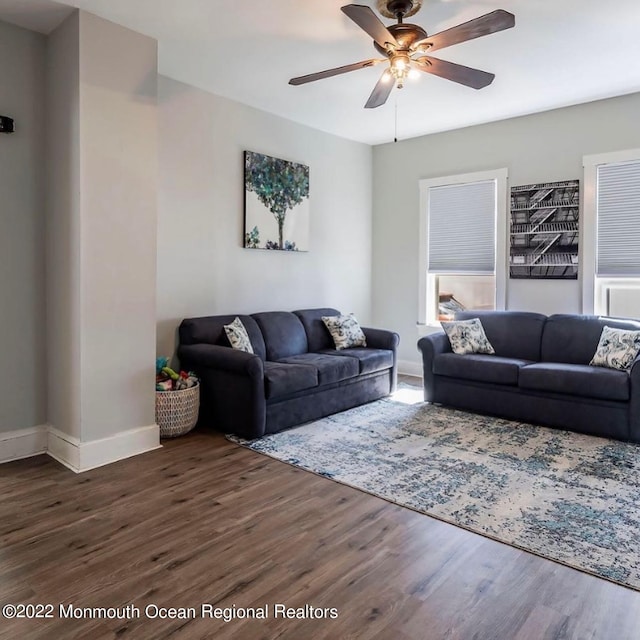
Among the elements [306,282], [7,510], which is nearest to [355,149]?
[306,282]

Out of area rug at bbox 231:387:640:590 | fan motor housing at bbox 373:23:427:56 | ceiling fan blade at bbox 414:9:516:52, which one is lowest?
area rug at bbox 231:387:640:590

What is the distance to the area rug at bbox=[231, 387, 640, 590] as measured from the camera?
2.42 m

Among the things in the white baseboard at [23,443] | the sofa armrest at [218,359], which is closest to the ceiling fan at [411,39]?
the sofa armrest at [218,359]

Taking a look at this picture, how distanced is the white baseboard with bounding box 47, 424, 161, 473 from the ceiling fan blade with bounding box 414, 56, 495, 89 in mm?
2957

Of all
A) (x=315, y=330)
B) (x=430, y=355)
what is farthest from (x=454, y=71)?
(x=315, y=330)

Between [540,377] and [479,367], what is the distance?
20.4 inches

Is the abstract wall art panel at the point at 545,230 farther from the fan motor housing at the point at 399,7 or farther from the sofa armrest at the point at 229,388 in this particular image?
the sofa armrest at the point at 229,388

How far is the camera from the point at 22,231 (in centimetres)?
341

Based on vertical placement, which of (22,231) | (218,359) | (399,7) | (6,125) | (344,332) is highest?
(399,7)

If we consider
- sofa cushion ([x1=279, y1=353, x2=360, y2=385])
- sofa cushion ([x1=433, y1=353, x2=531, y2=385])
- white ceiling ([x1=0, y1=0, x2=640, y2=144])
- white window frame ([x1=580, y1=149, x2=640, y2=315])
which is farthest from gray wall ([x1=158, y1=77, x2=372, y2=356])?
white window frame ([x1=580, y1=149, x2=640, y2=315])

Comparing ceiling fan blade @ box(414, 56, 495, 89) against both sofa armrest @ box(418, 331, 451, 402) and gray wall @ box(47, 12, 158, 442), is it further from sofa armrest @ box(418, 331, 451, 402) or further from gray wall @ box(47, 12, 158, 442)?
sofa armrest @ box(418, 331, 451, 402)

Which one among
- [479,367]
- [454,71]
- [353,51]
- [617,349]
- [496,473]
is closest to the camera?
[454,71]

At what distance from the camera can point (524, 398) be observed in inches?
168

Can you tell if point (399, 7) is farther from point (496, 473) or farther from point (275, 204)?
point (496, 473)
